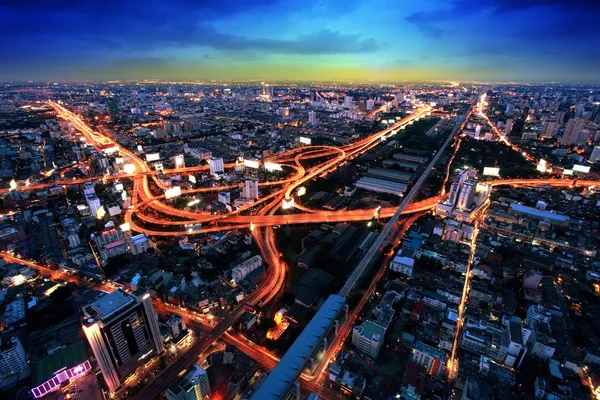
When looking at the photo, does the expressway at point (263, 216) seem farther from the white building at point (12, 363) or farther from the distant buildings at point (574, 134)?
the distant buildings at point (574, 134)

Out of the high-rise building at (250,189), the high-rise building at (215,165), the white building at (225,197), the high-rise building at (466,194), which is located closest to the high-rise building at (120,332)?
the white building at (225,197)

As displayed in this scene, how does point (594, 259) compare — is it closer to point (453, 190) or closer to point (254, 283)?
point (453, 190)

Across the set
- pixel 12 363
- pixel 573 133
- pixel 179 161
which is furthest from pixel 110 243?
pixel 573 133

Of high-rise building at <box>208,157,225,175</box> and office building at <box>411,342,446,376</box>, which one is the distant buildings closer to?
office building at <box>411,342,446,376</box>

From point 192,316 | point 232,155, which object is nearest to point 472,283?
point 192,316

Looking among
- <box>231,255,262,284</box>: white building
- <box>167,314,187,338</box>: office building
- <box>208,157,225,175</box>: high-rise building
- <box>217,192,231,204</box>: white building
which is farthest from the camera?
<box>208,157,225,175</box>: high-rise building

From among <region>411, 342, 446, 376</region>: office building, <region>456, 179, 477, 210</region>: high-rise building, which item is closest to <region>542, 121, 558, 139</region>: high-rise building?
<region>456, 179, 477, 210</region>: high-rise building
